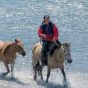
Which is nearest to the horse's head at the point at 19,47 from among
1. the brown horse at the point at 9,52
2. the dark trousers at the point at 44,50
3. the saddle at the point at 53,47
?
the brown horse at the point at 9,52

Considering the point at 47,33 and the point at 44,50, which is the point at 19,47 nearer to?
the point at 44,50

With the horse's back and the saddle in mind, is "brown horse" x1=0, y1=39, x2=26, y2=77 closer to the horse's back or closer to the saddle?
the horse's back

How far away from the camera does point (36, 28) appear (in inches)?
1189

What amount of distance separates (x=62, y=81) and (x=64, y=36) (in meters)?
9.28

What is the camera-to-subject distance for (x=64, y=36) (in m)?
27.7

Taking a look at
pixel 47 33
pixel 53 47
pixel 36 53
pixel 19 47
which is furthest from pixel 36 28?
pixel 53 47

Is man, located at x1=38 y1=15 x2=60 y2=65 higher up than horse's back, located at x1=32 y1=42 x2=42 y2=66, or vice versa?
man, located at x1=38 y1=15 x2=60 y2=65

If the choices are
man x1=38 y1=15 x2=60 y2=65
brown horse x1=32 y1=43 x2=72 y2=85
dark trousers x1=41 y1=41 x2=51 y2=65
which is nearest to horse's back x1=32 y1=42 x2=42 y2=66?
brown horse x1=32 y1=43 x2=72 y2=85

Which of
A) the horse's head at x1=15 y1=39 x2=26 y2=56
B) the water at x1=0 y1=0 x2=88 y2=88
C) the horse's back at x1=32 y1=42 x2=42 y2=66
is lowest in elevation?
the water at x1=0 y1=0 x2=88 y2=88

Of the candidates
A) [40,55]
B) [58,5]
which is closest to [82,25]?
[58,5]

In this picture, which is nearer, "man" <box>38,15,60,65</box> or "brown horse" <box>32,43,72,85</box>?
"brown horse" <box>32,43,72,85</box>

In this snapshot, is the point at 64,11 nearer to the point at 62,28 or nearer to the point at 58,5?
Result: the point at 58,5

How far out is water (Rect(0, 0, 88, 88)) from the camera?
61.5 ft

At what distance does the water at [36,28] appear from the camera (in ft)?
61.5
